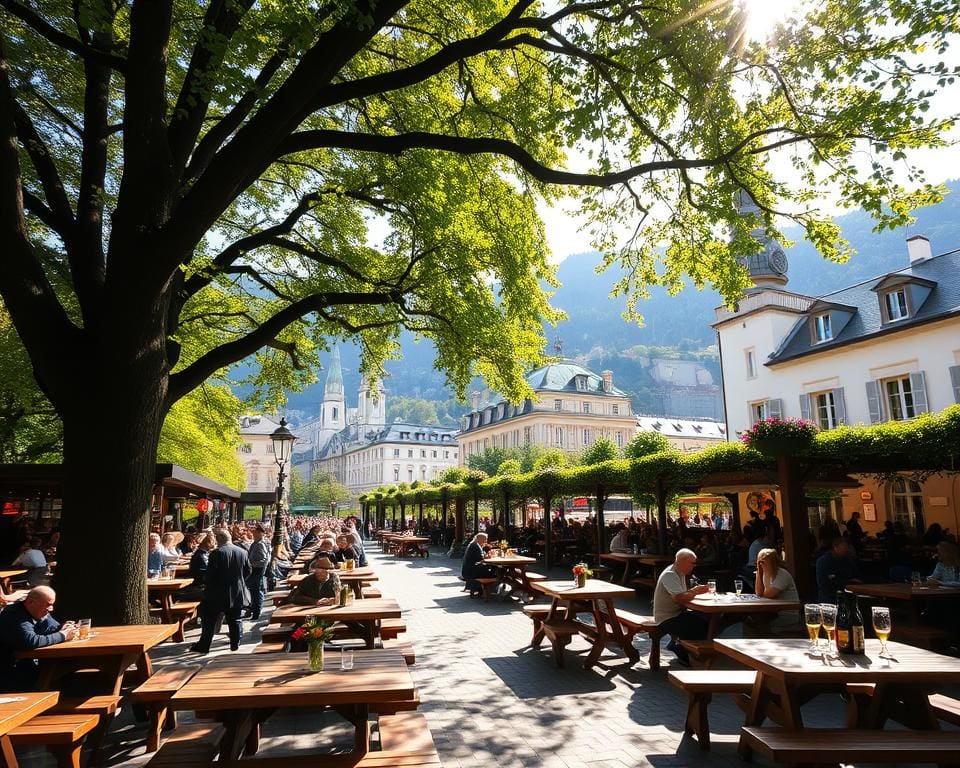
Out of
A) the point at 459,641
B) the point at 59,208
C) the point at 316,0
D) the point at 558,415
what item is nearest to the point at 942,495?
the point at 459,641

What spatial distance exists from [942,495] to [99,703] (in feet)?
76.0

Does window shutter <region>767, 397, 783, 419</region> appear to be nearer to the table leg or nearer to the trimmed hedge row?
the trimmed hedge row

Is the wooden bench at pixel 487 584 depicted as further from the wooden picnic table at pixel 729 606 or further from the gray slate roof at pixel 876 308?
the gray slate roof at pixel 876 308

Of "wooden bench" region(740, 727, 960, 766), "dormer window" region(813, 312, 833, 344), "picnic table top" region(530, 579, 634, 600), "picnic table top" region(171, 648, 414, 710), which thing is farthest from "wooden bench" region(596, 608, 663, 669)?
"dormer window" region(813, 312, 833, 344)

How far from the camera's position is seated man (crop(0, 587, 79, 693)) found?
17.4ft

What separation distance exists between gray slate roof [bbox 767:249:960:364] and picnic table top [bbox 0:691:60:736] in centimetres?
2512

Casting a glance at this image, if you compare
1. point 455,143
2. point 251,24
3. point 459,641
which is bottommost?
point 459,641

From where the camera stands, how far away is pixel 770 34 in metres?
7.62

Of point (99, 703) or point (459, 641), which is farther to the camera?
point (459, 641)

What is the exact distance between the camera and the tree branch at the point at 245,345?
7.84 m

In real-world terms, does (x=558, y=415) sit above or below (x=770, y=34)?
above

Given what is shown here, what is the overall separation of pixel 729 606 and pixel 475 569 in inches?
323

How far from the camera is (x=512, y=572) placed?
597 inches

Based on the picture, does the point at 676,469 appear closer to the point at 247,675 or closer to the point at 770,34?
the point at 770,34
